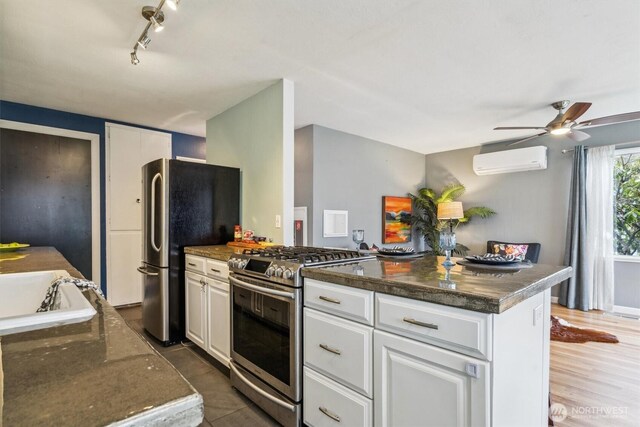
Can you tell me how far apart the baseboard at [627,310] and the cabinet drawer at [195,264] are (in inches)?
196

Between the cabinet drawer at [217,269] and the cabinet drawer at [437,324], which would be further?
the cabinet drawer at [217,269]

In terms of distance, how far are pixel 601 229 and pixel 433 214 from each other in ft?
7.48

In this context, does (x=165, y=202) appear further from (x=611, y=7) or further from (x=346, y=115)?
(x=611, y=7)

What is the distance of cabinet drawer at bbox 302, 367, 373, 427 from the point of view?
58.3 inches

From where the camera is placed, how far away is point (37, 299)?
4.68 ft

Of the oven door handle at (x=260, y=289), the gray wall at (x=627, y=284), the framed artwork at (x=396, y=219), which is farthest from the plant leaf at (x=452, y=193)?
the oven door handle at (x=260, y=289)

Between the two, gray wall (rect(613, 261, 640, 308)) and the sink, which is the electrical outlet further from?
gray wall (rect(613, 261, 640, 308))

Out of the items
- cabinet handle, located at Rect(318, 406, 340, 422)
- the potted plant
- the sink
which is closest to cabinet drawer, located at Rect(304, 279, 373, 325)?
cabinet handle, located at Rect(318, 406, 340, 422)

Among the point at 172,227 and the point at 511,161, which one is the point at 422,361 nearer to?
the point at 172,227

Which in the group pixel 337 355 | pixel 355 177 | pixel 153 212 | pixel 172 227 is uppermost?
pixel 355 177

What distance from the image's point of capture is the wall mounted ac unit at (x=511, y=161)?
15.4 feet

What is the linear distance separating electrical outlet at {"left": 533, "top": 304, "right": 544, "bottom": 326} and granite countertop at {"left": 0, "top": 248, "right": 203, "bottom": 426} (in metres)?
1.53

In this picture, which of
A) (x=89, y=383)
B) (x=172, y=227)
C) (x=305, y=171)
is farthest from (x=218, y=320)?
(x=305, y=171)

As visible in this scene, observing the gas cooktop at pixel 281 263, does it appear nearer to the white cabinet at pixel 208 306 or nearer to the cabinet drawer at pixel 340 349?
the cabinet drawer at pixel 340 349
